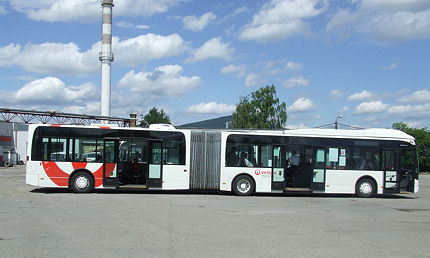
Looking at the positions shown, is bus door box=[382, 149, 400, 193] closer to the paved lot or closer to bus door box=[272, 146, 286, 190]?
the paved lot

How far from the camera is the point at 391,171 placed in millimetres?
17891

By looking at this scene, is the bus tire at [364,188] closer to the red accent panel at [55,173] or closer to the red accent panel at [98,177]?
the red accent panel at [98,177]

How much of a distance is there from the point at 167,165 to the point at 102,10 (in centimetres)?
5076

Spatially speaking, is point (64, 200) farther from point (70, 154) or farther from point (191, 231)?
point (191, 231)

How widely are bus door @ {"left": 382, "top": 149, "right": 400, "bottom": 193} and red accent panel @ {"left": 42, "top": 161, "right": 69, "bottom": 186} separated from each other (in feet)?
44.0

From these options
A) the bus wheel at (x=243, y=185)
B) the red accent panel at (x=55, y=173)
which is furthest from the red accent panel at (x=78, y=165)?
the bus wheel at (x=243, y=185)

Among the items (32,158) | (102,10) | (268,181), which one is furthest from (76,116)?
(268,181)

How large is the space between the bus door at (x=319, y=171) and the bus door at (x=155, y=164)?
6.47m

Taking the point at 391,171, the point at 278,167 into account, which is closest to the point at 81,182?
the point at 278,167

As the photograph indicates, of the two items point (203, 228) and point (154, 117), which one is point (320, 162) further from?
point (154, 117)

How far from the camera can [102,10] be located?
202 feet

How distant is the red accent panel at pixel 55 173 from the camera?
54.0 ft

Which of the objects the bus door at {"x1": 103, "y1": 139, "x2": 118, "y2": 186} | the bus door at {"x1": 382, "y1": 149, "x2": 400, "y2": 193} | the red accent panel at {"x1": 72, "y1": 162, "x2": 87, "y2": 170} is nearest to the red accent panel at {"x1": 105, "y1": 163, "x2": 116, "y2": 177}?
the bus door at {"x1": 103, "y1": 139, "x2": 118, "y2": 186}

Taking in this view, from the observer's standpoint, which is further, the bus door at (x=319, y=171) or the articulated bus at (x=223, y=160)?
the bus door at (x=319, y=171)
